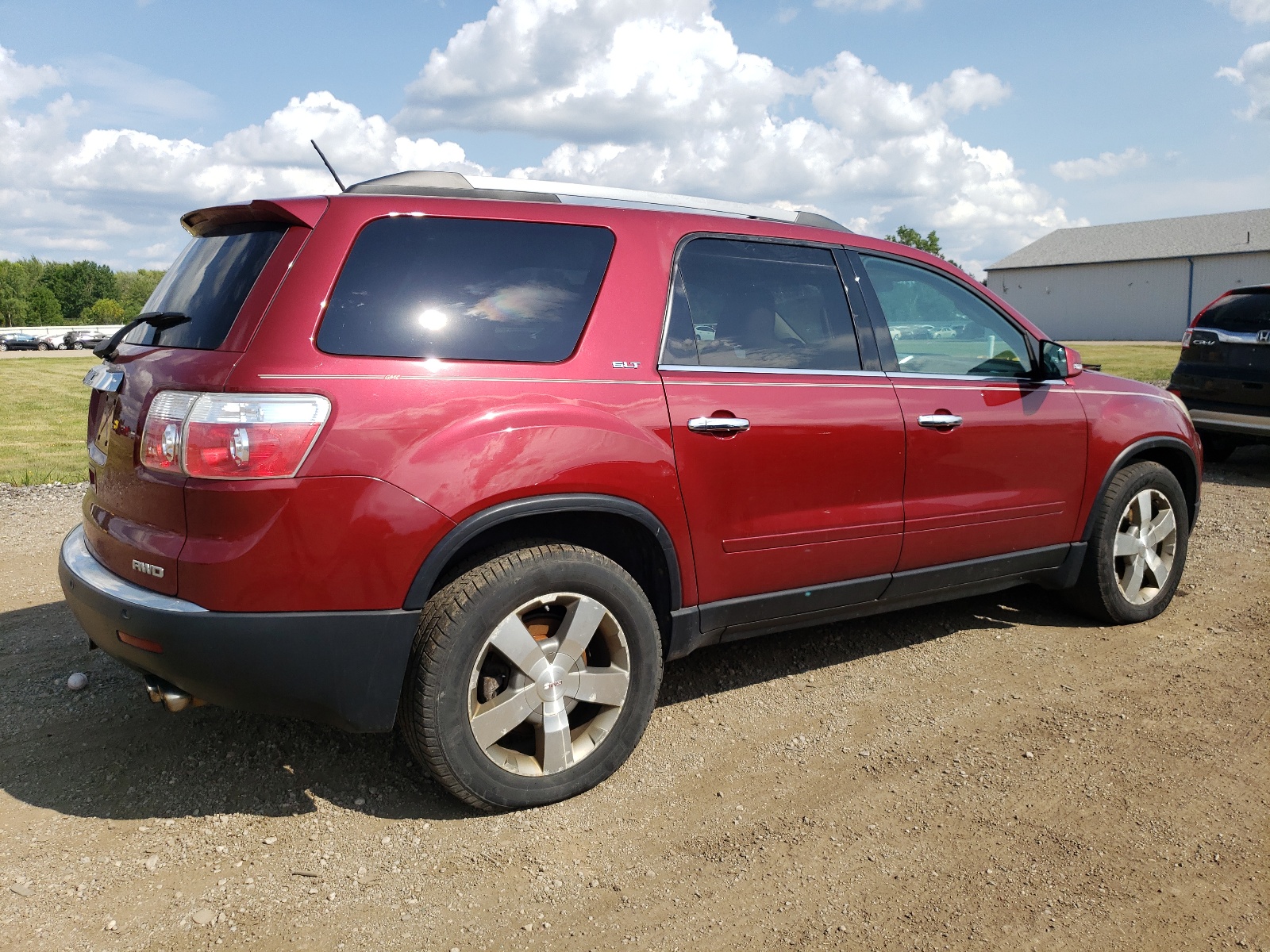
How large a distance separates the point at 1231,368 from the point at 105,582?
908 cm

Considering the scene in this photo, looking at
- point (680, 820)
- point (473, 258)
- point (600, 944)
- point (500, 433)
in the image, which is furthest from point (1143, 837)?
point (473, 258)

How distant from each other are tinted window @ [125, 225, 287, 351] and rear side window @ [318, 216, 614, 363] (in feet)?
0.98

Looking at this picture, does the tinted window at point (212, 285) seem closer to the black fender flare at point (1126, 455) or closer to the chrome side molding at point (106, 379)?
the chrome side molding at point (106, 379)

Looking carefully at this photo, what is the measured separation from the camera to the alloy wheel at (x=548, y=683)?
2.99m

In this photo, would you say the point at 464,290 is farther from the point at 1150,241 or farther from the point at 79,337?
the point at 79,337

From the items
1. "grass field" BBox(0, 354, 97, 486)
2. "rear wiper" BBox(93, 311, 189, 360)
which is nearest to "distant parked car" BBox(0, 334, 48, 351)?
"grass field" BBox(0, 354, 97, 486)

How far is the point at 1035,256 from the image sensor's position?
200 feet

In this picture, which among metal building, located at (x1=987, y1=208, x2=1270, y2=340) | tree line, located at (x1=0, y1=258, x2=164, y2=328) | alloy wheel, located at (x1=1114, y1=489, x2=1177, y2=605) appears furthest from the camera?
tree line, located at (x1=0, y1=258, x2=164, y2=328)

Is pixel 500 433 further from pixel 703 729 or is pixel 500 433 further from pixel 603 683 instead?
pixel 703 729

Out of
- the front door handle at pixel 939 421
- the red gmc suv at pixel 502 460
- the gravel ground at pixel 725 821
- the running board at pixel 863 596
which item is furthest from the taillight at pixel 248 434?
the front door handle at pixel 939 421

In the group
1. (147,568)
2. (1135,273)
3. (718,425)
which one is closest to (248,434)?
(147,568)

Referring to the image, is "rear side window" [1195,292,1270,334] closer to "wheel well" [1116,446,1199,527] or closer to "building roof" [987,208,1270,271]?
"wheel well" [1116,446,1199,527]

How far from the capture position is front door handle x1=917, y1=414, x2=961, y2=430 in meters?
3.96

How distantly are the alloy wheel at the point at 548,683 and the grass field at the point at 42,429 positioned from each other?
748 cm
